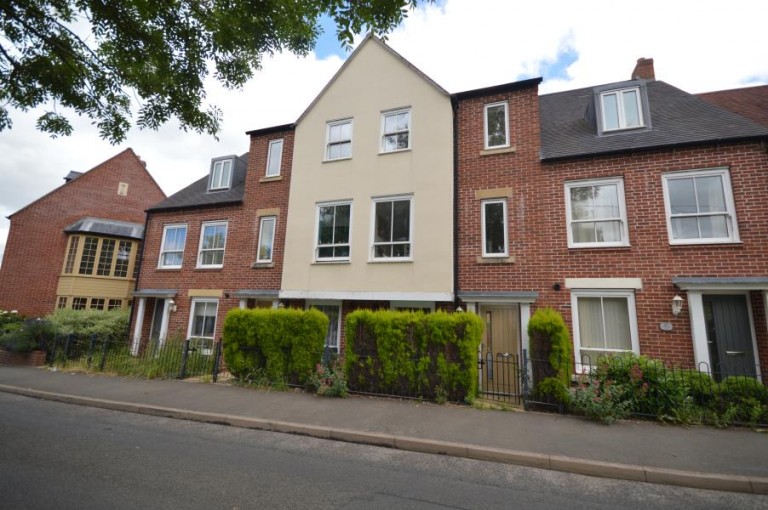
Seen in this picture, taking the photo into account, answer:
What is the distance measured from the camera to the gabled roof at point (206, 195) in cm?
1509

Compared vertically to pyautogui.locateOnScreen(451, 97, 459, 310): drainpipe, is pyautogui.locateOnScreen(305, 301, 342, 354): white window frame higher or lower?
lower

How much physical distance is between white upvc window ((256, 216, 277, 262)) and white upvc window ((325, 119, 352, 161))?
10.7 feet

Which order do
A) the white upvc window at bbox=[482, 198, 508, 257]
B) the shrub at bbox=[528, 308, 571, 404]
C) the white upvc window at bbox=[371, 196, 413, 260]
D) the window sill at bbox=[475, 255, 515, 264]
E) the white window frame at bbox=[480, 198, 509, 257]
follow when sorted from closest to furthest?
the shrub at bbox=[528, 308, 571, 404], the window sill at bbox=[475, 255, 515, 264], the white window frame at bbox=[480, 198, 509, 257], the white upvc window at bbox=[482, 198, 508, 257], the white upvc window at bbox=[371, 196, 413, 260]

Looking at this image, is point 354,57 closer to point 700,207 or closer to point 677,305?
point 700,207

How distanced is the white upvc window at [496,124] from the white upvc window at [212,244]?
10307 millimetres

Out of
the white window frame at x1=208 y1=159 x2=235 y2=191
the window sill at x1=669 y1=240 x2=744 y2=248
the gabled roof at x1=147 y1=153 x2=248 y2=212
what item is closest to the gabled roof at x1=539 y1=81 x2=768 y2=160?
the window sill at x1=669 y1=240 x2=744 y2=248

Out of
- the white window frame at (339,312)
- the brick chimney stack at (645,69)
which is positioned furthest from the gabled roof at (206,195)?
the brick chimney stack at (645,69)

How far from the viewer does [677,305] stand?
8.59 m

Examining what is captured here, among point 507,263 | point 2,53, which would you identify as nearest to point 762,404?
point 507,263

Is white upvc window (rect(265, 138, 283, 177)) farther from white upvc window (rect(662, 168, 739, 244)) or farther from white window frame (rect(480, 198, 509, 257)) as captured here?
white upvc window (rect(662, 168, 739, 244))

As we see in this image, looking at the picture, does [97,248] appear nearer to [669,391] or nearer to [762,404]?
[669,391]

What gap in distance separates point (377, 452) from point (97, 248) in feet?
72.4

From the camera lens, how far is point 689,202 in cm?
921

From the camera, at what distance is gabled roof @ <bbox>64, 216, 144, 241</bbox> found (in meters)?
20.6
